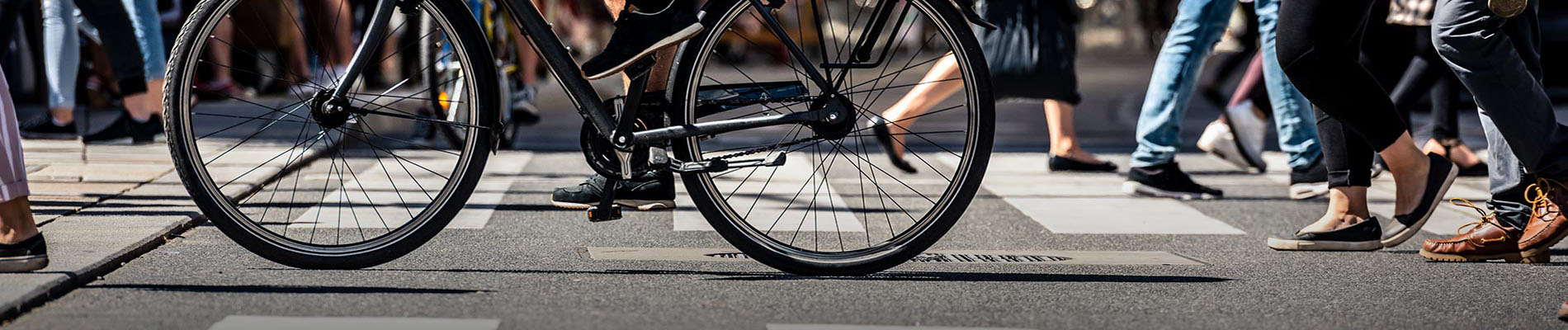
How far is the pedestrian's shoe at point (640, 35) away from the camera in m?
3.95

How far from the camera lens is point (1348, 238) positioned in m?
4.73

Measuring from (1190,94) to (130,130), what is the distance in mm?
3953

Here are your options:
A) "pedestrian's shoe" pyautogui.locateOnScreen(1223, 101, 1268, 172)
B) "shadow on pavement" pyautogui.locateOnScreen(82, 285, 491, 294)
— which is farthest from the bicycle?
"pedestrian's shoe" pyautogui.locateOnScreen(1223, 101, 1268, 172)

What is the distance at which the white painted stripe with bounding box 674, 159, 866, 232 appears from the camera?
4969 millimetres

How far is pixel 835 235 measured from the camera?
499cm

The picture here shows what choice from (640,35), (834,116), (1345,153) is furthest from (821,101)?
(1345,153)

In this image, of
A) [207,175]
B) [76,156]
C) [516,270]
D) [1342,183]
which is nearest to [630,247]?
[516,270]

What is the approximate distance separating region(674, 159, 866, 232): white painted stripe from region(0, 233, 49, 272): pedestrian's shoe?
141 centimetres

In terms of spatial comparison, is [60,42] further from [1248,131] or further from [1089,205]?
[1248,131]

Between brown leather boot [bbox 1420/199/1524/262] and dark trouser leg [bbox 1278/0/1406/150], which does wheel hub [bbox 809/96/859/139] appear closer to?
dark trouser leg [bbox 1278/0/1406/150]

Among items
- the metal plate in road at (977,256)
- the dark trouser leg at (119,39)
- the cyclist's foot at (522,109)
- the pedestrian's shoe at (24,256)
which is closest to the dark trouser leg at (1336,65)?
the metal plate in road at (977,256)

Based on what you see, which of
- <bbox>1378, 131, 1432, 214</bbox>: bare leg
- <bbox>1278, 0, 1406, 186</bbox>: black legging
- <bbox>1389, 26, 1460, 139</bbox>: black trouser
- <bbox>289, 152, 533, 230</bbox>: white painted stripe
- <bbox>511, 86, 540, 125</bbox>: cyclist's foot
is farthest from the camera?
<bbox>511, 86, 540, 125</bbox>: cyclist's foot

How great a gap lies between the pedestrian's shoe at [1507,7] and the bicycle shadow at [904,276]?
0.85 m

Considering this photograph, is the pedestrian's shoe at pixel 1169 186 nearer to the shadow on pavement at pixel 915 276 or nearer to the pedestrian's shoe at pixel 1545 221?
the pedestrian's shoe at pixel 1545 221
